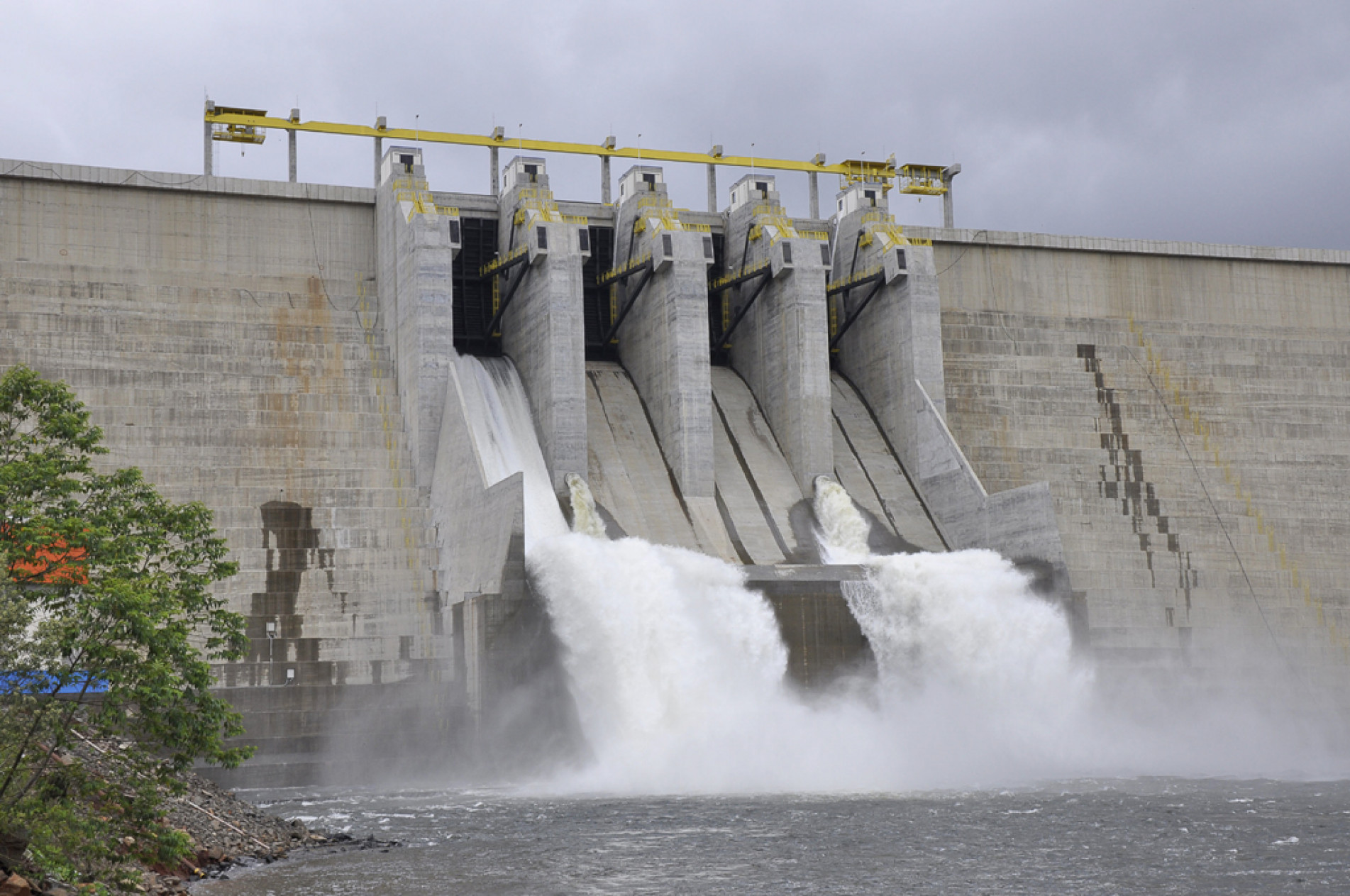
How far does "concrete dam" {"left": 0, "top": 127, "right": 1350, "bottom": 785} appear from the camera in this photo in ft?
118

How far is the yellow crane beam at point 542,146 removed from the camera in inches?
1757

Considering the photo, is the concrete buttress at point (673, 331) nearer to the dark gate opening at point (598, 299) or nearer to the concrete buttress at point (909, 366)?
the dark gate opening at point (598, 299)

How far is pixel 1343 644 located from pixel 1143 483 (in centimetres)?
705

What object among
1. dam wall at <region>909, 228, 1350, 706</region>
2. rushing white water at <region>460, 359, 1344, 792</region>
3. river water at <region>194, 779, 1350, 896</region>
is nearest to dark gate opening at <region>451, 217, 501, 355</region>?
rushing white water at <region>460, 359, 1344, 792</region>

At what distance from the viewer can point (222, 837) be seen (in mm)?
22578

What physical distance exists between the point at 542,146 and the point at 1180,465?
68.6ft

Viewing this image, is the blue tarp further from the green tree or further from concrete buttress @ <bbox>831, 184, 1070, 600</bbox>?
concrete buttress @ <bbox>831, 184, 1070, 600</bbox>

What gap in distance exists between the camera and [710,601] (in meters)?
35.6

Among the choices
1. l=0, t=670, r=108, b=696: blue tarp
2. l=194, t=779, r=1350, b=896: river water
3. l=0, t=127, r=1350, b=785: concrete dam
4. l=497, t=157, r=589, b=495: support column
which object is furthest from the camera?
l=497, t=157, r=589, b=495: support column

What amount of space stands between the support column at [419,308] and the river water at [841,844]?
10234 millimetres

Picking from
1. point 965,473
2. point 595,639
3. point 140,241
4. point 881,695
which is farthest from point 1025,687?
point 140,241

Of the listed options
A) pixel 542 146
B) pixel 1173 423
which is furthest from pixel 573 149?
pixel 1173 423

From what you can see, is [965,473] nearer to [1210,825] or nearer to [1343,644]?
[1343,644]

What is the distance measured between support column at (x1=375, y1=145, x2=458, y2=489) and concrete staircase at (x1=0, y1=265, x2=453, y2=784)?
2.21 ft
